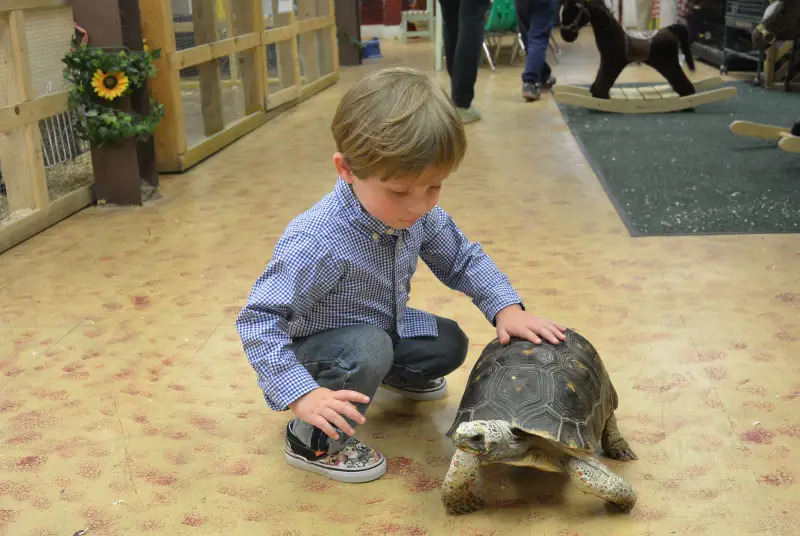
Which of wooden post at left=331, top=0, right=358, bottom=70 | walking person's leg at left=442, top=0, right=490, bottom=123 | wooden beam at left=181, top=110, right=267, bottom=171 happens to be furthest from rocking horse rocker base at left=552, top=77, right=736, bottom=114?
wooden post at left=331, top=0, right=358, bottom=70

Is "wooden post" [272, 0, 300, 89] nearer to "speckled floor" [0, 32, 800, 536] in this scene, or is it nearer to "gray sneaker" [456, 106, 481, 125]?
"gray sneaker" [456, 106, 481, 125]

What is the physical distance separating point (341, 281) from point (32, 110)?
1902 mm

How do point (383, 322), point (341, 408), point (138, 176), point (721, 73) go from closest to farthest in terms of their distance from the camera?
1. point (341, 408)
2. point (383, 322)
3. point (138, 176)
4. point (721, 73)

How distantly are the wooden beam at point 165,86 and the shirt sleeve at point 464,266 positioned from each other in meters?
2.40

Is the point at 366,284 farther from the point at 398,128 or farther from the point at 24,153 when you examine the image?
the point at 24,153

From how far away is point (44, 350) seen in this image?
2066 mm

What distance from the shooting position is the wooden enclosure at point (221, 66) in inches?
146

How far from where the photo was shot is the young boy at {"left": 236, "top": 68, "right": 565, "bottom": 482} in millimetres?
1324

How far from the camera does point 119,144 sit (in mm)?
3293

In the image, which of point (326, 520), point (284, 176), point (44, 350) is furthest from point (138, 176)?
point (326, 520)

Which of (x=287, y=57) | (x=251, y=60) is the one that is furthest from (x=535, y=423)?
(x=287, y=57)

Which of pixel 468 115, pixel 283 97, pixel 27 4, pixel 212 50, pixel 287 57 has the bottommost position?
pixel 468 115

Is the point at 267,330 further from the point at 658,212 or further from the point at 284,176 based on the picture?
the point at 284,176

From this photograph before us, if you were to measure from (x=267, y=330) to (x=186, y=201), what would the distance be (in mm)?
2159
